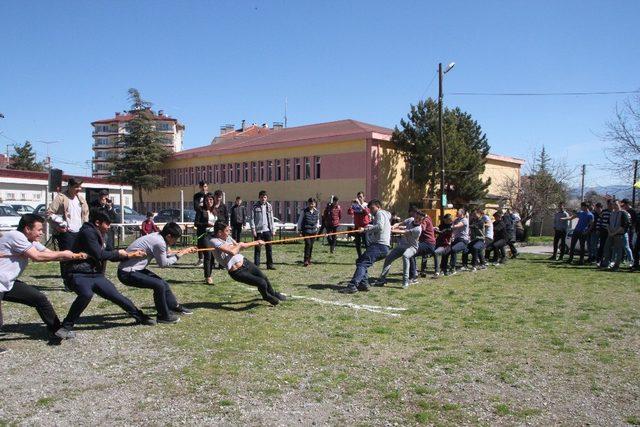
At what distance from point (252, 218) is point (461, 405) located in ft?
28.8

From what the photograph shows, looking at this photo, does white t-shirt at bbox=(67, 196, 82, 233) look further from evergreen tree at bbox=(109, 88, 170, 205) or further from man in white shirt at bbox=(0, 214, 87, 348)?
evergreen tree at bbox=(109, 88, 170, 205)

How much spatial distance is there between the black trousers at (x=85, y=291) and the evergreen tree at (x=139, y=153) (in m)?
50.5

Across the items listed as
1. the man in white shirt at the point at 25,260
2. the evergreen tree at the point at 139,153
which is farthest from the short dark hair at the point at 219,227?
the evergreen tree at the point at 139,153

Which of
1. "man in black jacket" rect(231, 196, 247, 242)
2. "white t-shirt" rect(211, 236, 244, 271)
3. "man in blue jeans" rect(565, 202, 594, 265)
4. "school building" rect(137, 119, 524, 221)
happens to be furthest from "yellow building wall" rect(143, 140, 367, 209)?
"white t-shirt" rect(211, 236, 244, 271)

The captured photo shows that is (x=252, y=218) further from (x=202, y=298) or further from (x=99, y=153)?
(x=99, y=153)

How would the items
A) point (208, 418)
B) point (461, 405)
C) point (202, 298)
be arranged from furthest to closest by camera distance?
point (202, 298) → point (461, 405) → point (208, 418)

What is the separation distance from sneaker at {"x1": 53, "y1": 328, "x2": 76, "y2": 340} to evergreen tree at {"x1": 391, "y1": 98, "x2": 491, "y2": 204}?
108 ft

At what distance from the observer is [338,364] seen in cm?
610

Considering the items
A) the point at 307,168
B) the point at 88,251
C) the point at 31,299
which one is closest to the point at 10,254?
the point at 31,299

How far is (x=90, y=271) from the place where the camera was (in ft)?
23.4

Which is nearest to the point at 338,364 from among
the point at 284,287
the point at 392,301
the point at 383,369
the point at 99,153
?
the point at 383,369

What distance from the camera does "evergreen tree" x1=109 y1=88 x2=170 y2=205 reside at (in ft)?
182

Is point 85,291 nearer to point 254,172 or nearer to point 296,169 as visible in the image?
point 296,169

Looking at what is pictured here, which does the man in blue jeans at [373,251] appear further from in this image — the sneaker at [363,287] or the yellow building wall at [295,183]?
the yellow building wall at [295,183]
